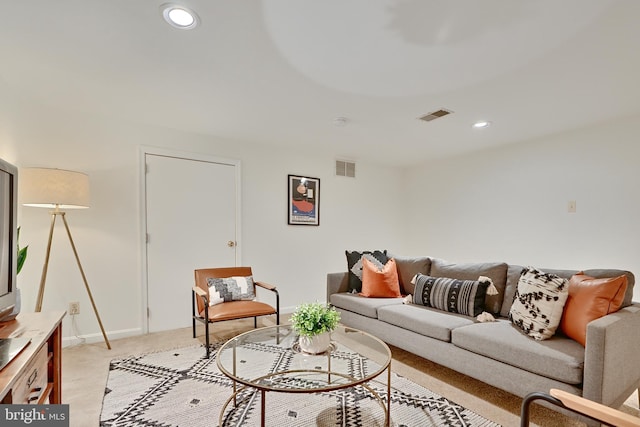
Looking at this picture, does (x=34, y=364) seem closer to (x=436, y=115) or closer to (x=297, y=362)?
(x=297, y=362)

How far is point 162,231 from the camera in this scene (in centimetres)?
347

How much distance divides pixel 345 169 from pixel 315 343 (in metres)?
3.29

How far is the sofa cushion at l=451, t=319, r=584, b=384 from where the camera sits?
1746 millimetres

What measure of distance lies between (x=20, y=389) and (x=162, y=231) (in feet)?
8.08

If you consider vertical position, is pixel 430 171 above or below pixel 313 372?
above

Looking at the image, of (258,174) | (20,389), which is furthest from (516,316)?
(258,174)

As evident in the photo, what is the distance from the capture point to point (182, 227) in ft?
11.8

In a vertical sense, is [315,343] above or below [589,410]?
below

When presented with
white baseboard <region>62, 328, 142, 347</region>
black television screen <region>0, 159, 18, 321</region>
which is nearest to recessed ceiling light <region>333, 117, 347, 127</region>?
black television screen <region>0, 159, 18, 321</region>

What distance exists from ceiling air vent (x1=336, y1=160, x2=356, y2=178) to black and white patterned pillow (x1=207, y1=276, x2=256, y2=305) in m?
2.24

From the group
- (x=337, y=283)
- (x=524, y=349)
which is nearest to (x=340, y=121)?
(x=337, y=283)

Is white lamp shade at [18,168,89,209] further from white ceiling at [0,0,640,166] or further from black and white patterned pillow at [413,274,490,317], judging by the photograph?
black and white patterned pillow at [413,274,490,317]

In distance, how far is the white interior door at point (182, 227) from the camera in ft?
11.2

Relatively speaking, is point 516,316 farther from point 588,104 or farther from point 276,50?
point 276,50
